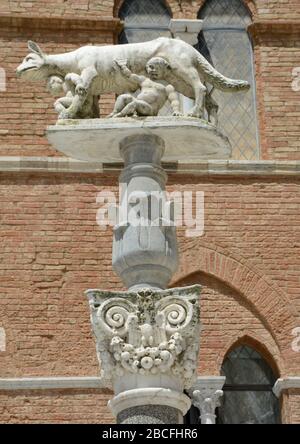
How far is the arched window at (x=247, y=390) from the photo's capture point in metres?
11.1

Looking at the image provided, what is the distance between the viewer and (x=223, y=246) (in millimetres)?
11430

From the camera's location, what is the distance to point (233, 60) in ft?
42.1

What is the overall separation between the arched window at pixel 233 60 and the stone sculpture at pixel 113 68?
584cm

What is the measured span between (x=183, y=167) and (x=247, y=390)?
246 cm

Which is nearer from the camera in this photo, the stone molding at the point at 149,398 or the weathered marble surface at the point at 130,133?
the stone molding at the point at 149,398

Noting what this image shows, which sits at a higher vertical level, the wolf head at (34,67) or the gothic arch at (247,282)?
the gothic arch at (247,282)

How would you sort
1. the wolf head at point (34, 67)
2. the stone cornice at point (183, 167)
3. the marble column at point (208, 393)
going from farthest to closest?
1. the stone cornice at point (183, 167)
2. the marble column at point (208, 393)
3. the wolf head at point (34, 67)

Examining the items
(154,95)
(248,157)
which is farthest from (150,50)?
(248,157)

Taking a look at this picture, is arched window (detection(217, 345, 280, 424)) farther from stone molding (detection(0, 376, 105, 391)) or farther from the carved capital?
the carved capital

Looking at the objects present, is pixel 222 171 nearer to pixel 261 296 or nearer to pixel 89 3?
pixel 261 296

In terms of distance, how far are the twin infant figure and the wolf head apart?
16 centimetres

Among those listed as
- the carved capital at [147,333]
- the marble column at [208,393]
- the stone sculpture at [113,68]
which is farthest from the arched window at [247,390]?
the carved capital at [147,333]

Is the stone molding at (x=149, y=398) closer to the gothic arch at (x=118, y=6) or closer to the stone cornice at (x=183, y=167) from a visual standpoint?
the stone cornice at (x=183, y=167)

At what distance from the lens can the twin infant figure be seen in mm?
6105
